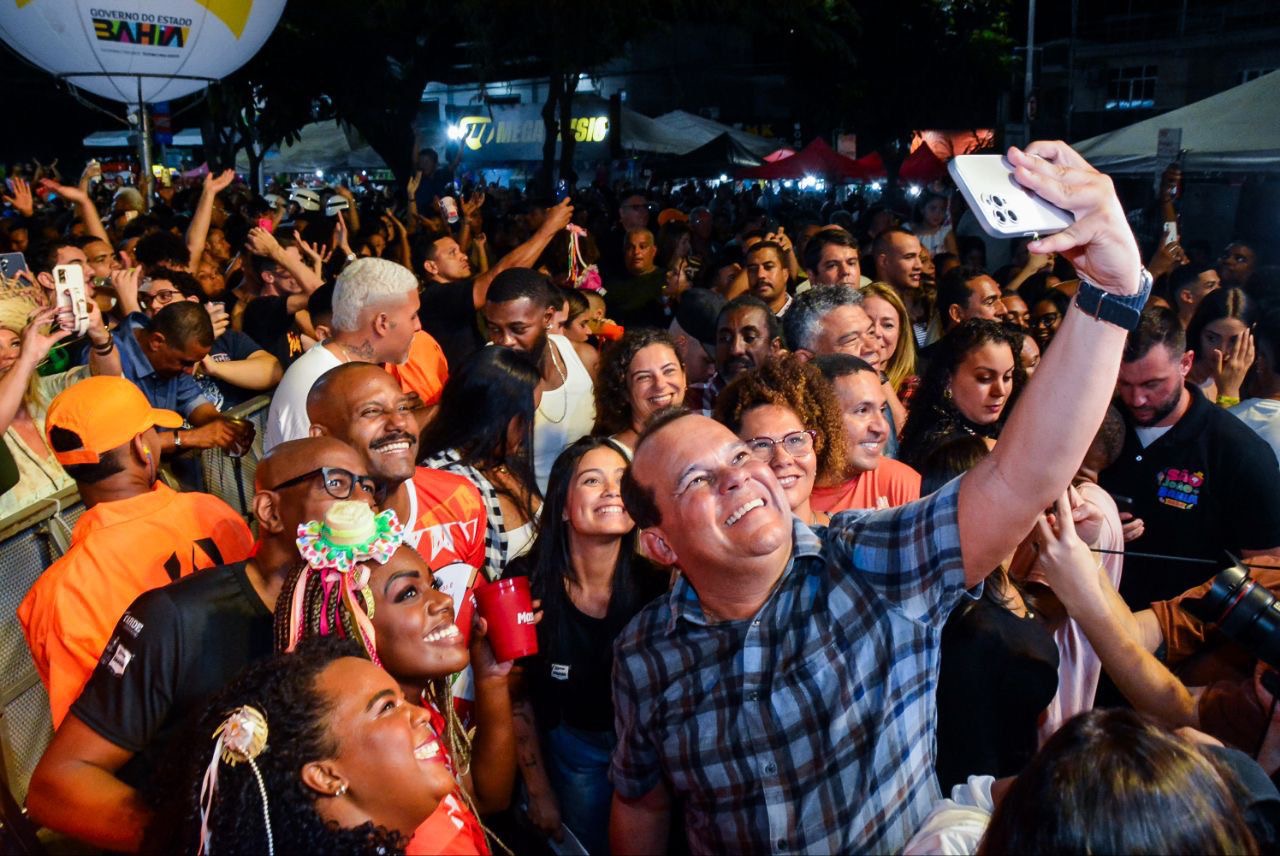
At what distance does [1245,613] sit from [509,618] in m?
1.67

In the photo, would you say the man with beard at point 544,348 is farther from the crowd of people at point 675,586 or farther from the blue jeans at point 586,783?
the blue jeans at point 586,783

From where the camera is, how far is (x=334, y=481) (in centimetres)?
286

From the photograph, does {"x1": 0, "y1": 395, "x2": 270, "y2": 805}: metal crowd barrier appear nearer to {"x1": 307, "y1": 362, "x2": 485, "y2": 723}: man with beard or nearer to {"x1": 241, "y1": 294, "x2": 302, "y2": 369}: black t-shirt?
{"x1": 307, "y1": 362, "x2": 485, "y2": 723}: man with beard

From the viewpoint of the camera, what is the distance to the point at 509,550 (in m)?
3.75

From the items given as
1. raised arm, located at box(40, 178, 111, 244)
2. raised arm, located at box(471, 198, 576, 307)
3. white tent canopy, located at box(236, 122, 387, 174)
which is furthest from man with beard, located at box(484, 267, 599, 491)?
white tent canopy, located at box(236, 122, 387, 174)

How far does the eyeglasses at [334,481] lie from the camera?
2.84 metres

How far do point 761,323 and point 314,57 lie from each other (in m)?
19.5

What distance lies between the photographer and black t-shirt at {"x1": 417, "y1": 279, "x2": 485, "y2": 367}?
625 cm

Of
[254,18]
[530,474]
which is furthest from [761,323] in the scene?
[254,18]

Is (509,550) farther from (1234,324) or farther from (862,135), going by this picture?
(862,135)

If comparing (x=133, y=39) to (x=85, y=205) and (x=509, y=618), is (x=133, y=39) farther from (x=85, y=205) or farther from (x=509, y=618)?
(x=509, y=618)

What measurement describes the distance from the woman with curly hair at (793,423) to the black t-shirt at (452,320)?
2930mm

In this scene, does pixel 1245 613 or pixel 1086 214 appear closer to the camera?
pixel 1086 214

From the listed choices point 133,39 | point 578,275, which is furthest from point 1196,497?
point 133,39
